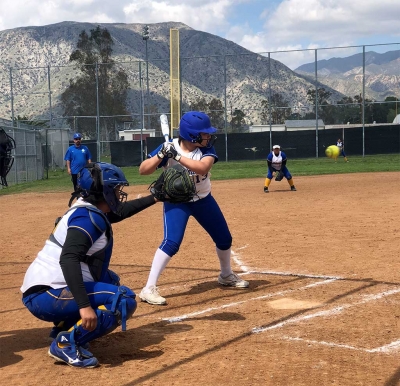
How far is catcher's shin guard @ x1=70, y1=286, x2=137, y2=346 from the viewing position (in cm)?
448

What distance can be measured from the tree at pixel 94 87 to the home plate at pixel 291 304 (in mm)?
40019

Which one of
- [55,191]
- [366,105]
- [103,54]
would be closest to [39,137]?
[55,191]

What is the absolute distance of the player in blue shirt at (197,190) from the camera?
624cm

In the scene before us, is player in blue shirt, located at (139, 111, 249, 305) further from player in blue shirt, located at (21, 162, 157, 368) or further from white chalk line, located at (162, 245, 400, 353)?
player in blue shirt, located at (21, 162, 157, 368)

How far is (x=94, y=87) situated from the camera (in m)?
57.5

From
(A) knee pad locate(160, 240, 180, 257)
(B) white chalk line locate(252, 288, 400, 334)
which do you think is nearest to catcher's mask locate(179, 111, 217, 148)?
(A) knee pad locate(160, 240, 180, 257)

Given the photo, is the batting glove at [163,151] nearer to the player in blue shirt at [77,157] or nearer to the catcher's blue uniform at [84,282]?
the catcher's blue uniform at [84,282]

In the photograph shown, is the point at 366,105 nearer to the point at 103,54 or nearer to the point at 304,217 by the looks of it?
the point at 304,217

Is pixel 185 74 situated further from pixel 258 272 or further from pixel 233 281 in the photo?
pixel 233 281

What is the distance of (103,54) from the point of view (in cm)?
6444

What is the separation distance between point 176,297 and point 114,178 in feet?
8.38

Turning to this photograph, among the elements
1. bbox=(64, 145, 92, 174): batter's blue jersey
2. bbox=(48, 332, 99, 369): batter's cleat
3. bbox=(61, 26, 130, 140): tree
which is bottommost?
bbox=(48, 332, 99, 369): batter's cleat

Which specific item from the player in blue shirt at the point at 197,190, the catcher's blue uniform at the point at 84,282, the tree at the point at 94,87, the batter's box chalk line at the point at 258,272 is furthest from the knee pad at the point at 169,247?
the tree at the point at 94,87

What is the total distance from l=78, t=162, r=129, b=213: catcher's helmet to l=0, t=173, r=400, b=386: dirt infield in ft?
3.98
